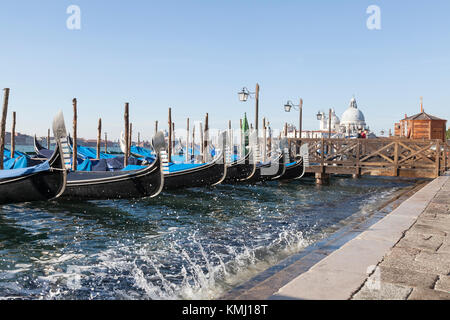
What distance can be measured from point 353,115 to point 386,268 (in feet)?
265

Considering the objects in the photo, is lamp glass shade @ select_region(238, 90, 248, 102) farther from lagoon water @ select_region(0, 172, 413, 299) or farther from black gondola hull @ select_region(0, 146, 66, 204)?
black gondola hull @ select_region(0, 146, 66, 204)

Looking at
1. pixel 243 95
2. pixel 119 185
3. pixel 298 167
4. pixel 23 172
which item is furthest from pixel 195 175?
pixel 298 167

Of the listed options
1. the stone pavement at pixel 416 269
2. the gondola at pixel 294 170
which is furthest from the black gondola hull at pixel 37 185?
the gondola at pixel 294 170

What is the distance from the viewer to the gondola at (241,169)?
572 inches

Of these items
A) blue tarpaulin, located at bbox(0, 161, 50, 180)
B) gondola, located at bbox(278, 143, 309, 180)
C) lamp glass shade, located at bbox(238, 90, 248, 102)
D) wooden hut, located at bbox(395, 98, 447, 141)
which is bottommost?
gondola, located at bbox(278, 143, 309, 180)

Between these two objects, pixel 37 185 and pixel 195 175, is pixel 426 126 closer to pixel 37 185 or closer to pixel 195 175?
pixel 195 175

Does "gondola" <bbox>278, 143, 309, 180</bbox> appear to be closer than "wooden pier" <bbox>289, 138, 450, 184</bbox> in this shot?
No

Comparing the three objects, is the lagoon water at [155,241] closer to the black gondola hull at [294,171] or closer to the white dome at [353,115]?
the black gondola hull at [294,171]

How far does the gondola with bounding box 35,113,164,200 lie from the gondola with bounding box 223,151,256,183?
196 inches

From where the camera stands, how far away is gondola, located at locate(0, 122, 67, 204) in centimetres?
795

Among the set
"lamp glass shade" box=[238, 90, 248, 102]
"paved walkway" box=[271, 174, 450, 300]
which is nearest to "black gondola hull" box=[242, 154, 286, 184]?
"lamp glass shade" box=[238, 90, 248, 102]

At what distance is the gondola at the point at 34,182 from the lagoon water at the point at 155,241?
0.42m

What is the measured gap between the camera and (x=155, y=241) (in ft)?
19.7
